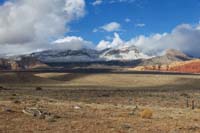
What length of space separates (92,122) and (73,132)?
155 inches

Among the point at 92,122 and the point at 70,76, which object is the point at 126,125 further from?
the point at 70,76

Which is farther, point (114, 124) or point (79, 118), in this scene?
point (79, 118)

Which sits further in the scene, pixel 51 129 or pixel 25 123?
pixel 25 123

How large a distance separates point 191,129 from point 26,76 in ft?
372

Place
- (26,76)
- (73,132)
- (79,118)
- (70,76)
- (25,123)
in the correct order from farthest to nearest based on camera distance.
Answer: (70,76)
(26,76)
(79,118)
(25,123)
(73,132)

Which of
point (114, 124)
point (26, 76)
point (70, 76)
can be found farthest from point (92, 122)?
point (70, 76)

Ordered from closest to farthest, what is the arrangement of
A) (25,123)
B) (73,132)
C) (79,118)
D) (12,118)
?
(73,132), (25,123), (12,118), (79,118)

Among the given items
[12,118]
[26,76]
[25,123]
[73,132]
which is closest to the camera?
[73,132]

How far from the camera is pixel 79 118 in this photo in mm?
26703

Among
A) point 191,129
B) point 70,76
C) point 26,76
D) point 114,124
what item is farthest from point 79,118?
point 70,76

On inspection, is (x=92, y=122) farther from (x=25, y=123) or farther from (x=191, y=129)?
(x=191, y=129)

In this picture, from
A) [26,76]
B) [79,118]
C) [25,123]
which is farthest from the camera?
[26,76]

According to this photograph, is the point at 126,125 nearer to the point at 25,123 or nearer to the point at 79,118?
the point at 79,118

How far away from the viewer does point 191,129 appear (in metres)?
23.5
